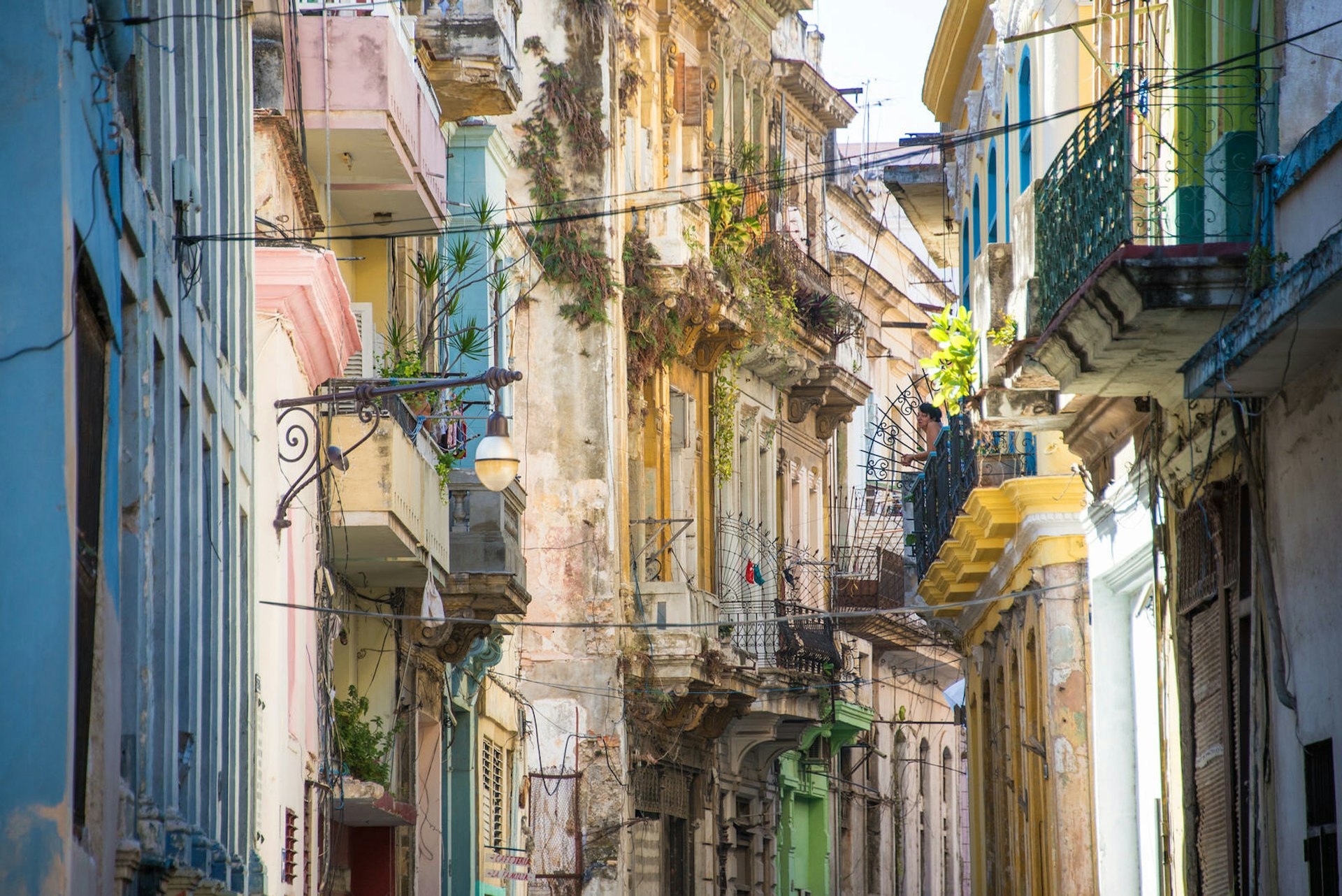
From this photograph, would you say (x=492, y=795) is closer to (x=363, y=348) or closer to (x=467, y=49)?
(x=363, y=348)

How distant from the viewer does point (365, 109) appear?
16.6 metres

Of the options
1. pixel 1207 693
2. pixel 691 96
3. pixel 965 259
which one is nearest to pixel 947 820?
pixel 691 96

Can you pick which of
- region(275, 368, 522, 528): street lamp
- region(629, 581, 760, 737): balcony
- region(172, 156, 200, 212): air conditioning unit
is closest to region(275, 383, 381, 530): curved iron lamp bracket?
region(275, 368, 522, 528): street lamp

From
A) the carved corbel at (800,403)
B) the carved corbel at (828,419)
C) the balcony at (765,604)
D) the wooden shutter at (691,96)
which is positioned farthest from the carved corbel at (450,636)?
the carved corbel at (828,419)

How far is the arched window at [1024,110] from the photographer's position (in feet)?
57.1

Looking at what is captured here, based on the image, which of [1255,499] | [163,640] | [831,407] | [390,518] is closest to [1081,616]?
[390,518]

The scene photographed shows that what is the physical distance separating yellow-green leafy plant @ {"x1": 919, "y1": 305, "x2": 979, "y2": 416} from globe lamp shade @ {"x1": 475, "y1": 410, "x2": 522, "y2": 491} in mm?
3277

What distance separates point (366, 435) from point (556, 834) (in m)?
12.1

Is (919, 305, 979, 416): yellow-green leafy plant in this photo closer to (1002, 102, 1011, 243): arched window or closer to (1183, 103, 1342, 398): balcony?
(1002, 102, 1011, 243): arched window

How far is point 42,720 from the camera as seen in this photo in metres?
6.97

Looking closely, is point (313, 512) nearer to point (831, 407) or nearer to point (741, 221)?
point (741, 221)

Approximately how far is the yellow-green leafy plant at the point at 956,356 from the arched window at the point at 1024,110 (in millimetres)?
1668

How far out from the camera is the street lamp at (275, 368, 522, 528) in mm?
13914

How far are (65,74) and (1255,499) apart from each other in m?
5.77
